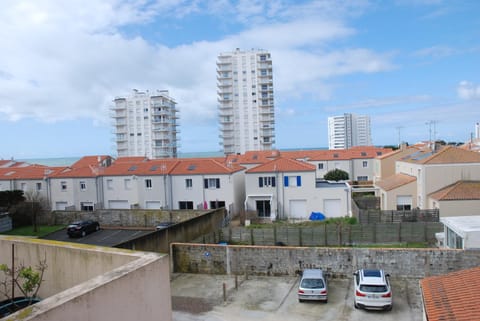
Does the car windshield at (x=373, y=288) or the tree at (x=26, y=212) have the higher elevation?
the tree at (x=26, y=212)

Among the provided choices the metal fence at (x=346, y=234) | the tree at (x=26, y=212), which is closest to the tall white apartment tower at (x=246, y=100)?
the tree at (x=26, y=212)

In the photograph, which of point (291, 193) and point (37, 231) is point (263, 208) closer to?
point (291, 193)

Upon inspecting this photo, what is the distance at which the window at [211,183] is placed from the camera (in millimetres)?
40594

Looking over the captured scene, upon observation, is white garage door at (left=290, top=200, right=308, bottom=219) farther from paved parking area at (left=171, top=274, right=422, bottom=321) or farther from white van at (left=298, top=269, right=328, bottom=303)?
white van at (left=298, top=269, right=328, bottom=303)

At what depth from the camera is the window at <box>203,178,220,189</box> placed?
40.6 meters

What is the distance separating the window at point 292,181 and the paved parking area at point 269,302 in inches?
735

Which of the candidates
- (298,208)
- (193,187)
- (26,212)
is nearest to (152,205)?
(193,187)

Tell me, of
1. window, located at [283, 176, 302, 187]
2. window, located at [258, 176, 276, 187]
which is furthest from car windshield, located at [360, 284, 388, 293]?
window, located at [258, 176, 276, 187]

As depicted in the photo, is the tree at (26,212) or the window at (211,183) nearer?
the tree at (26,212)

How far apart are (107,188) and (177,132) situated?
239 ft

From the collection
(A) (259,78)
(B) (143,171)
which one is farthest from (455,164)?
(A) (259,78)

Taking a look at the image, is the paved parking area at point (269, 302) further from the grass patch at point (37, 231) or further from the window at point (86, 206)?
the window at point (86, 206)

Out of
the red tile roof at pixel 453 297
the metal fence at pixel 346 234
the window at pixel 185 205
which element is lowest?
the metal fence at pixel 346 234

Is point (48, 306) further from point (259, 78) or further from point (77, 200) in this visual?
point (259, 78)
